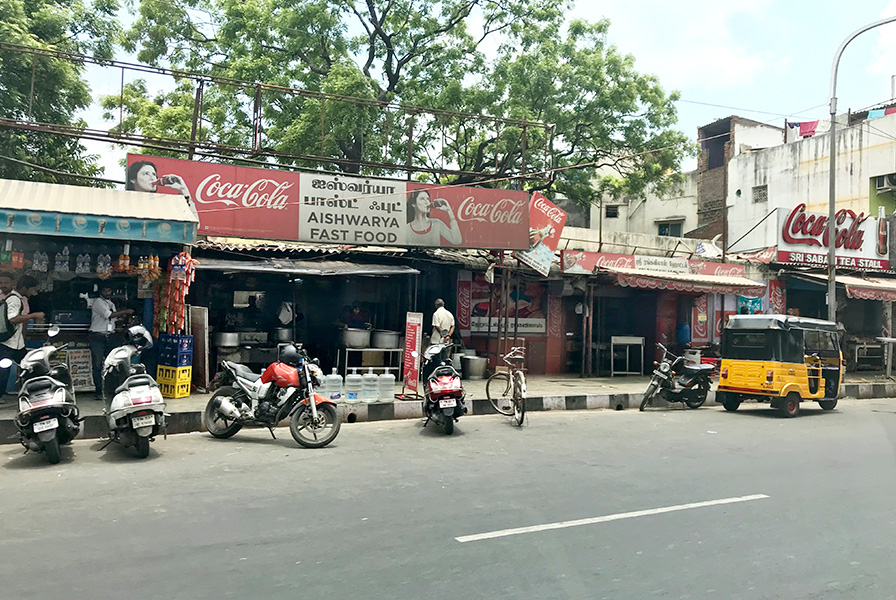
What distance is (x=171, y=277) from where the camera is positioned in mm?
10594

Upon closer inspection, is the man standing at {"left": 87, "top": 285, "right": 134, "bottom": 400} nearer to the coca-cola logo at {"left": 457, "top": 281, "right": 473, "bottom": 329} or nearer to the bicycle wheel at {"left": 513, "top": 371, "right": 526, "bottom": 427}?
the bicycle wheel at {"left": 513, "top": 371, "right": 526, "bottom": 427}

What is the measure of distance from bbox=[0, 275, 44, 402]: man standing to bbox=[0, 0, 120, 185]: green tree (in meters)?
7.22

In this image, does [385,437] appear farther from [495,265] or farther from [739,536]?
[495,265]

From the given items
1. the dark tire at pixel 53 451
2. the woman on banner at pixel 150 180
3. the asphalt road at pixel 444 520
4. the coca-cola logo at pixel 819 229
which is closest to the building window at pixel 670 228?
the coca-cola logo at pixel 819 229

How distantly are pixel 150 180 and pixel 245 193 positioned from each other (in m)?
1.59

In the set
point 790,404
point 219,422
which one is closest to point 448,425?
point 219,422

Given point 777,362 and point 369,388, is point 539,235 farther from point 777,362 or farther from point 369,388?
point 369,388

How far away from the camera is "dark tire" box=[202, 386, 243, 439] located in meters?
8.51

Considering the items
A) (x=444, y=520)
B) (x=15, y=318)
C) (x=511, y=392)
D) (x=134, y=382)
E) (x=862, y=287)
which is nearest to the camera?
(x=444, y=520)

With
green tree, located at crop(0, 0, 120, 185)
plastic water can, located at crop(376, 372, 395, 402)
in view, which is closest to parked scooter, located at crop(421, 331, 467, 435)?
plastic water can, located at crop(376, 372, 395, 402)

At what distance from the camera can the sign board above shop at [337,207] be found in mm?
11820

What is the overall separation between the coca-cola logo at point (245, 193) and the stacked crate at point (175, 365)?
8.88ft

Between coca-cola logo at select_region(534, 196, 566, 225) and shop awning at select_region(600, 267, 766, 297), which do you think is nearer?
coca-cola logo at select_region(534, 196, 566, 225)

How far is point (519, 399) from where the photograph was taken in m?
10.4
